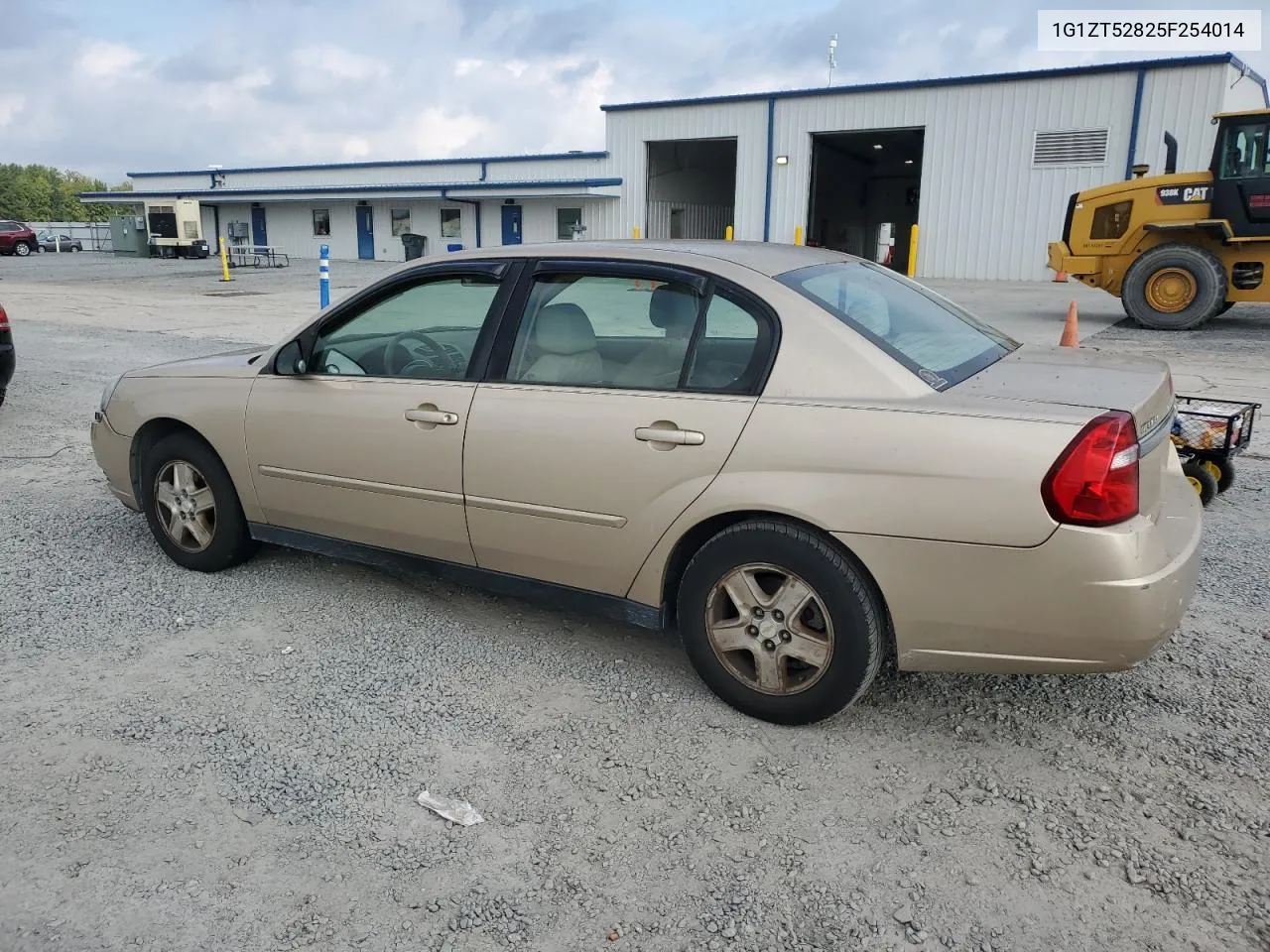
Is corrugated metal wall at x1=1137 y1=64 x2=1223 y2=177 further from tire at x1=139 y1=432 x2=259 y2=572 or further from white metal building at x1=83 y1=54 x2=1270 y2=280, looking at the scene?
tire at x1=139 y1=432 x2=259 y2=572

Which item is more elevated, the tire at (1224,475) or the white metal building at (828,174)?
the white metal building at (828,174)

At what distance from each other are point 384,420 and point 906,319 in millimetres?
2021

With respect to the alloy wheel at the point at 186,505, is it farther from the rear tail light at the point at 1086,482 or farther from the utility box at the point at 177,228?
the utility box at the point at 177,228

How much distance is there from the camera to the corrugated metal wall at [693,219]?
33.8 m

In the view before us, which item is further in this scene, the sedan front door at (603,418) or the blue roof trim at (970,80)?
the blue roof trim at (970,80)

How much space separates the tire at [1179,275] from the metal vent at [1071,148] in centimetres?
1217

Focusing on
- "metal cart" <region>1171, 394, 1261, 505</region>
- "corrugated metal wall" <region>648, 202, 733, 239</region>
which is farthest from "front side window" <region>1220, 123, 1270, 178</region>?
"corrugated metal wall" <region>648, 202, 733, 239</region>

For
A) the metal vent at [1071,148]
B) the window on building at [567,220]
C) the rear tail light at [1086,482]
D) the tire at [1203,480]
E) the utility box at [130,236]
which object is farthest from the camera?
the utility box at [130,236]

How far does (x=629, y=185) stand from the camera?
108 feet

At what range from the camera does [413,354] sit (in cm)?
410

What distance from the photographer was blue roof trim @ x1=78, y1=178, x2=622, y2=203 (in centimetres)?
3419

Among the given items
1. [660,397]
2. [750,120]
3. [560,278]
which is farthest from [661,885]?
[750,120]

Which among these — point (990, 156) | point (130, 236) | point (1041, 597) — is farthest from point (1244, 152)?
point (130, 236)

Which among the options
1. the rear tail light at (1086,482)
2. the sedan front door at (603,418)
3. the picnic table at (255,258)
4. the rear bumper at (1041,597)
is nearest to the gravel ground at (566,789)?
the rear bumper at (1041,597)
